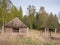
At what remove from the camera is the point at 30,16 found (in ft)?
267

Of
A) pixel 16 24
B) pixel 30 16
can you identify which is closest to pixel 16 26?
pixel 16 24

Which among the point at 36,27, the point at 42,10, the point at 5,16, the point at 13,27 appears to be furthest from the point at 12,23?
the point at 42,10

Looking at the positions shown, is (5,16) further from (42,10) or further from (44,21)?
(42,10)

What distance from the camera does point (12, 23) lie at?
44.9 m

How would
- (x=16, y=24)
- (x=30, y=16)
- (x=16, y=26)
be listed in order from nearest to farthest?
(x=16, y=26) → (x=16, y=24) → (x=30, y=16)

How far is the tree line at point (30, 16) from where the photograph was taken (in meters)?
54.4

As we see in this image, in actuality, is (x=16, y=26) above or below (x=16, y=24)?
below

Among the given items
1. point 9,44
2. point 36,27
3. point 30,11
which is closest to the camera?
point 9,44

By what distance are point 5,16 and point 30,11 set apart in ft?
109

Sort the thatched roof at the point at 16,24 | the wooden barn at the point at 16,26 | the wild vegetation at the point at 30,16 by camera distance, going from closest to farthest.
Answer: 1. the wooden barn at the point at 16,26
2. the thatched roof at the point at 16,24
3. the wild vegetation at the point at 30,16

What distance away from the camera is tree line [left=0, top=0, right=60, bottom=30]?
179 ft

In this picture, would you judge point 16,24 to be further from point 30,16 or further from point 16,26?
point 30,16

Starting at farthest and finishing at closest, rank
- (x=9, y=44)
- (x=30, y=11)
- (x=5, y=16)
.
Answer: (x=30, y=11)
(x=5, y=16)
(x=9, y=44)

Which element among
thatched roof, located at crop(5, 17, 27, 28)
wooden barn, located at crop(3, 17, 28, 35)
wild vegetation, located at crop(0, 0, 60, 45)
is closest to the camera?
wooden barn, located at crop(3, 17, 28, 35)
